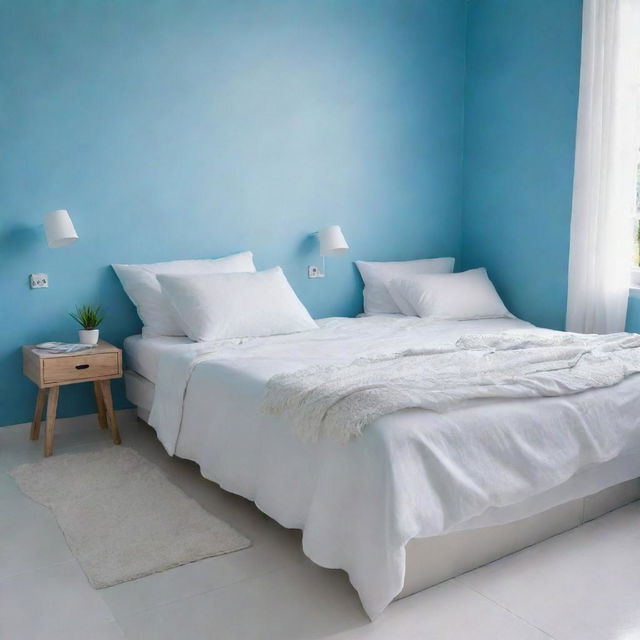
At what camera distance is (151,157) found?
402cm

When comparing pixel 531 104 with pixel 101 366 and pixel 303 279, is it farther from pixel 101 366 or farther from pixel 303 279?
pixel 101 366

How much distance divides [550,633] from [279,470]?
1.01 m

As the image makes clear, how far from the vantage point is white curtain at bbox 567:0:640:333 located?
4105 millimetres

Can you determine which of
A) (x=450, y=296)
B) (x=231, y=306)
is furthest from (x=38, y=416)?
(x=450, y=296)

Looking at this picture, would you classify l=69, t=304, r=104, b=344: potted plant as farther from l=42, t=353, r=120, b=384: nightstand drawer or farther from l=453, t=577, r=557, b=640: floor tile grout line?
l=453, t=577, r=557, b=640: floor tile grout line

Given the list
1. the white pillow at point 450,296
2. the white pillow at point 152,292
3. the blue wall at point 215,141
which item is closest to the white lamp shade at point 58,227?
the blue wall at point 215,141

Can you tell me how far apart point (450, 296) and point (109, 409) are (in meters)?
2.16

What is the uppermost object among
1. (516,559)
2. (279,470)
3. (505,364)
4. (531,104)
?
(531,104)

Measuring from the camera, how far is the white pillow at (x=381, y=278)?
15.5 ft

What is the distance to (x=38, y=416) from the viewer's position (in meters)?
3.75

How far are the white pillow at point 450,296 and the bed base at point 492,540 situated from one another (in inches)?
66.8

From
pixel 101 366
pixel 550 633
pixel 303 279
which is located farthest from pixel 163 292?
pixel 550 633

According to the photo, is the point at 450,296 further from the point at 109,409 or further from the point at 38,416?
the point at 38,416

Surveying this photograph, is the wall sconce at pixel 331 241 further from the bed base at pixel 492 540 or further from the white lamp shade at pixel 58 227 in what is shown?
the bed base at pixel 492 540
